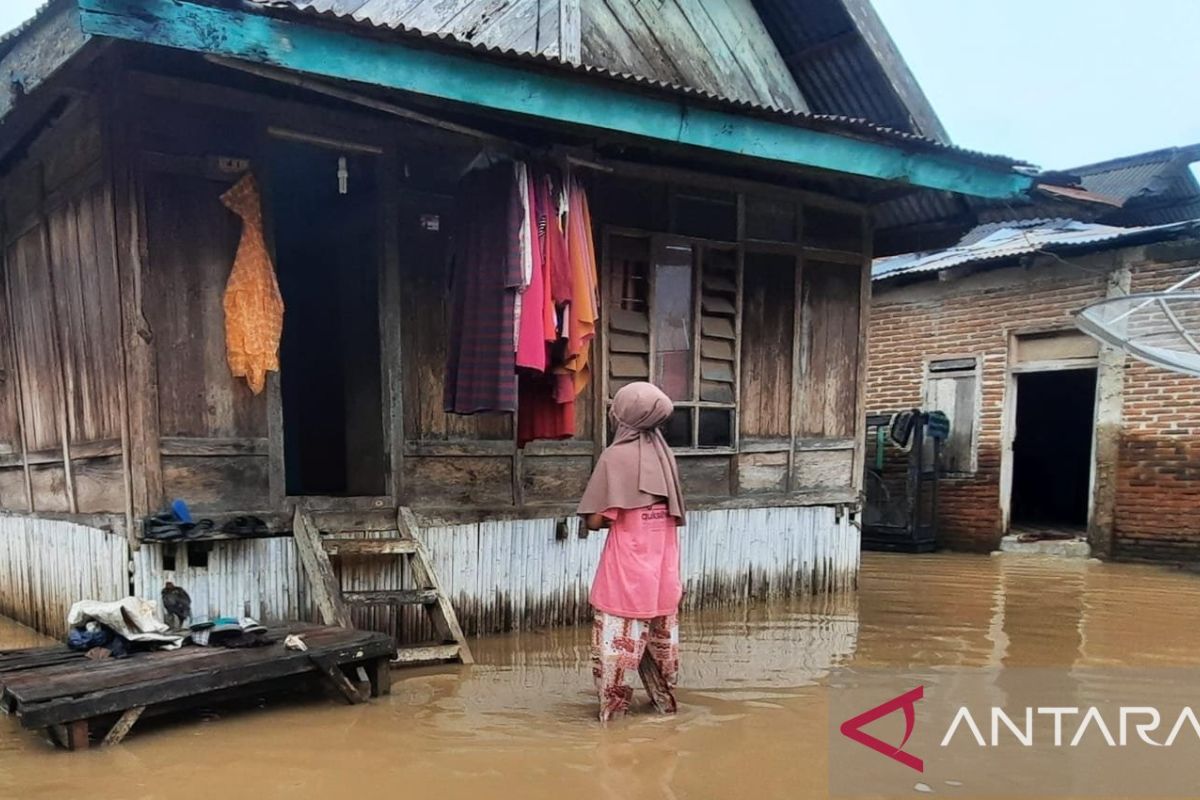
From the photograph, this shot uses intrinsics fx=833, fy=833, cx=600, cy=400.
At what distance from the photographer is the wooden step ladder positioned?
4.79 metres

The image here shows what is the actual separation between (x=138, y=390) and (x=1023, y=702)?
203 inches

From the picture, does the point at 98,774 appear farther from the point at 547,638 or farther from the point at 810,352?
the point at 810,352

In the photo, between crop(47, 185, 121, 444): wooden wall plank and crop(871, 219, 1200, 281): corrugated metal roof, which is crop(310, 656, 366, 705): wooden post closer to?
crop(47, 185, 121, 444): wooden wall plank

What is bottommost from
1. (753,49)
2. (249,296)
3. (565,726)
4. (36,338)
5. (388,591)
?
(565,726)

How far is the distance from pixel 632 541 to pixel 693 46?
5.14 metres

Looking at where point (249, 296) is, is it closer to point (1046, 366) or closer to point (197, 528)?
point (197, 528)

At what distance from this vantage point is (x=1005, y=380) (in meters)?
11.0

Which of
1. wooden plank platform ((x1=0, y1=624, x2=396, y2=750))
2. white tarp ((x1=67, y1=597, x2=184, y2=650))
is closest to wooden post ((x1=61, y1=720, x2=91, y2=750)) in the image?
wooden plank platform ((x1=0, y1=624, x2=396, y2=750))

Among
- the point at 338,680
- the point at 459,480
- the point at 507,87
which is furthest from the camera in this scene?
the point at 459,480

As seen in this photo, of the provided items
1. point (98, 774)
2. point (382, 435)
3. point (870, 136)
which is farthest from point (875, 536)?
point (98, 774)

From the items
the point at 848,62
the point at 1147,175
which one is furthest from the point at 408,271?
the point at 1147,175

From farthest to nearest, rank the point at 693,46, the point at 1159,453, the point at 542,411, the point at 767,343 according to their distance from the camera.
A: the point at 1159,453 → the point at 693,46 → the point at 767,343 → the point at 542,411

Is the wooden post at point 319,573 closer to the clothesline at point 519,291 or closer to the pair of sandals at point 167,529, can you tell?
the pair of sandals at point 167,529

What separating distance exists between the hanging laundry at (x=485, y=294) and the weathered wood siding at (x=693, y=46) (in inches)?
74.3
